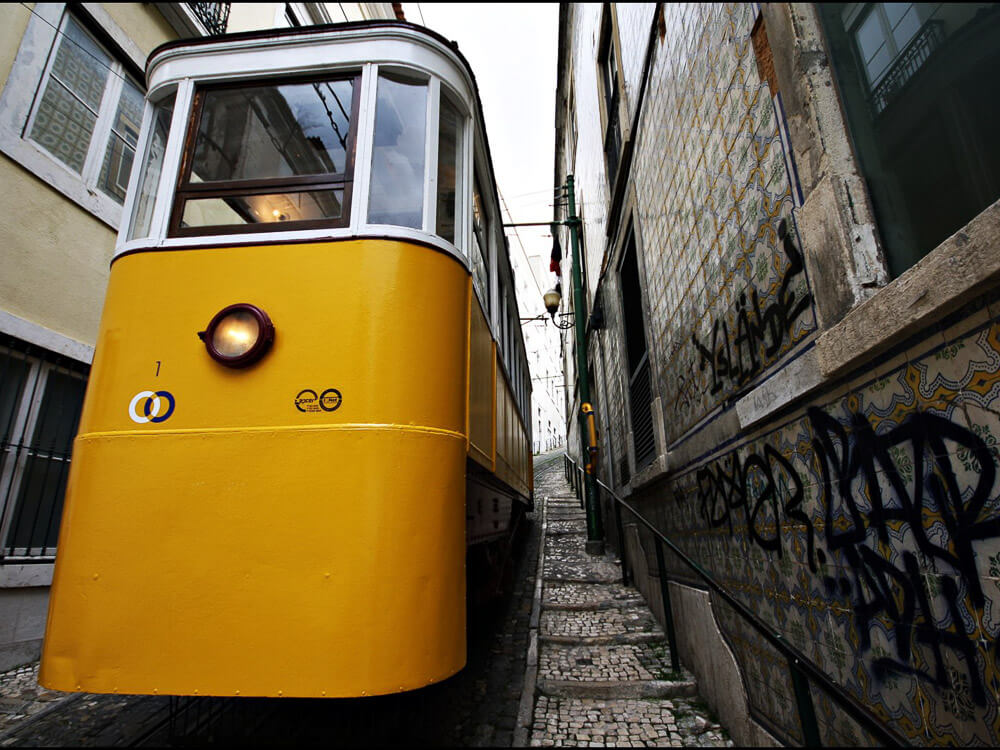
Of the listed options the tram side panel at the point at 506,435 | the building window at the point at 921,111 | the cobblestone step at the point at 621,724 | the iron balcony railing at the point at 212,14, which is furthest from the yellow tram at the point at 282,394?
the iron balcony railing at the point at 212,14

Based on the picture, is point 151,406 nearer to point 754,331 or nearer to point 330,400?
point 330,400

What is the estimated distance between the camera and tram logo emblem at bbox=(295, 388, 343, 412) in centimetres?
219

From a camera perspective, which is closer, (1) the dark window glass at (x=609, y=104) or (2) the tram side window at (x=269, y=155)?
(2) the tram side window at (x=269, y=155)

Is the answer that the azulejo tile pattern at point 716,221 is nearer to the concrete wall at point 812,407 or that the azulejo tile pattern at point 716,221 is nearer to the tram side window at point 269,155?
the concrete wall at point 812,407

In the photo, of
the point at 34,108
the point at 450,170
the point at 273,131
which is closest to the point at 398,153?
the point at 450,170

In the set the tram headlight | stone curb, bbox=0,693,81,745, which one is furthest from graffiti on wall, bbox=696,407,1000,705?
stone curb, bbox=0,693,81,745

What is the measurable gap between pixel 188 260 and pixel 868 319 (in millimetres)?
2959

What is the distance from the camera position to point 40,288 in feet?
14.9

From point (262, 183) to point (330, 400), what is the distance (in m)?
1.41

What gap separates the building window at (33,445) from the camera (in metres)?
4.19

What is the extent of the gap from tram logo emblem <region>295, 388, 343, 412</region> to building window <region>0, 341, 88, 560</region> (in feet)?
12.5

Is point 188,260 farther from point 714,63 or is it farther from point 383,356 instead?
point 714,63

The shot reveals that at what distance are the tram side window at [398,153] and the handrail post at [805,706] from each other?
249 cm

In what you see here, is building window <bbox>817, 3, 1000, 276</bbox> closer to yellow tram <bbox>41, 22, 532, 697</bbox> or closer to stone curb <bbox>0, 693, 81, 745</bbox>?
yellow tram <bbox>41, 22, 532, 697</bbox>
